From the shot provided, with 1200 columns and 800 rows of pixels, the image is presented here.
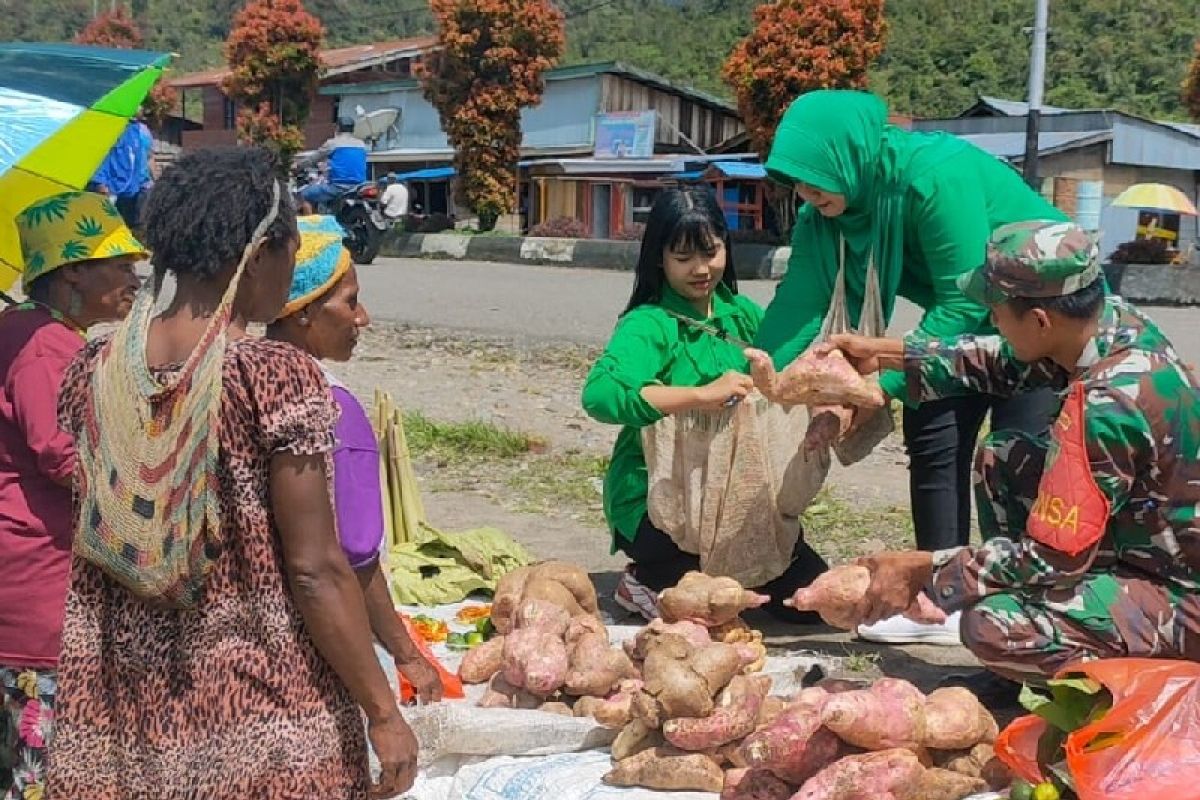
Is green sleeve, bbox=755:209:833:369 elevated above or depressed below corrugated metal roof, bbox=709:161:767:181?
below

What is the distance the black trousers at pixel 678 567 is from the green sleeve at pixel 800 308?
64 cm

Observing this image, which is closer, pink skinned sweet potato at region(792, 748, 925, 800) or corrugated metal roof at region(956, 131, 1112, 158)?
pink skinned sweet potato at region(792, 748, 925, 800)

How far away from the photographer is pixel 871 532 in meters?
5.32

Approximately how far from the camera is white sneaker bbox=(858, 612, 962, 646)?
13.0 feet

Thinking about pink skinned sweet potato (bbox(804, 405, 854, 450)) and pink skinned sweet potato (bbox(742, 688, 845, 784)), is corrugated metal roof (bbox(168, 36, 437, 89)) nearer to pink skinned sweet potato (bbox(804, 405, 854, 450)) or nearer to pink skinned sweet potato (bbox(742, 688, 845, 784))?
pink skinned sweet potato (bbox(804, 405, 854, 450))

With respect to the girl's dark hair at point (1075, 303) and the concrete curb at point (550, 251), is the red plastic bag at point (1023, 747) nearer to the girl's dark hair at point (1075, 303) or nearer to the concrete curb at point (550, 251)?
the girl's dark hair at point (1075, 303)

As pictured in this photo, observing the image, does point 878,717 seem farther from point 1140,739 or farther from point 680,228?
point 680,228

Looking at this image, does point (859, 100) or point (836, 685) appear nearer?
point (836, 685)

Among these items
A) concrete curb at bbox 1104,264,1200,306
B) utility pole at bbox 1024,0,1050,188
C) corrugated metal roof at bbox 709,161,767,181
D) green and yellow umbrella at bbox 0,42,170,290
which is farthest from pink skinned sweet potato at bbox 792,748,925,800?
corrugated metal roof at bbox 709,161,767,181

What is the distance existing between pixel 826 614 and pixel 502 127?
2154 cm

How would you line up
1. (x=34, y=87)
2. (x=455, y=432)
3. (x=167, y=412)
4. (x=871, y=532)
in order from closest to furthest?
(x=167, y=412) → (x=34, y=87) → (x=871, y=532) → (x=455, y=432)

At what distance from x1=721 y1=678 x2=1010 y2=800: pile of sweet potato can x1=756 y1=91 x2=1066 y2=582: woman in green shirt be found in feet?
4.08

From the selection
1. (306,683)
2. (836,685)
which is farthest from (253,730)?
(836,685)

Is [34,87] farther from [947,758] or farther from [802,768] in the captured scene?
[947,758]
